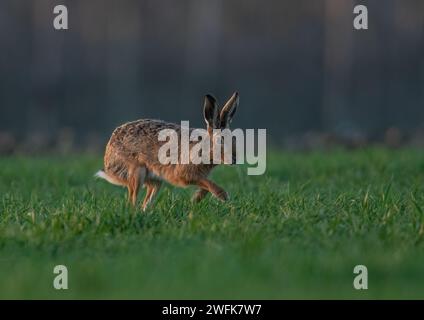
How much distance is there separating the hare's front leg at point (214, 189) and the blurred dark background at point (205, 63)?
16743mm

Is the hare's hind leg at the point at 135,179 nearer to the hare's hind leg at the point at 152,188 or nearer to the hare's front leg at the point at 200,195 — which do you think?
the hare's hind leg at the point at 152,188

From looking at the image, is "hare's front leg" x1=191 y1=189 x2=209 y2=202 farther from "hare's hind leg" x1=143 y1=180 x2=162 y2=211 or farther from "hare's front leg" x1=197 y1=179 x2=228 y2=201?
"hare's hind leg" x1=143 y1=180 x2=162 y2=211

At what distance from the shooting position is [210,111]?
896 cm

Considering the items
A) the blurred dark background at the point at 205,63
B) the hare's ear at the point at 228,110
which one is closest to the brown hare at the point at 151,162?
the hare's ear at the point at 228,110

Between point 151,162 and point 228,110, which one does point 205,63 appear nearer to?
point 151,162

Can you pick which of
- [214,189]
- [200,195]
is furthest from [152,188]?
[214,189]

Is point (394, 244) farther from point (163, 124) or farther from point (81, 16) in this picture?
point (81, 16)

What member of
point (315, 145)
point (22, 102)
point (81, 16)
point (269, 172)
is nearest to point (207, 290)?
point (269, 172)

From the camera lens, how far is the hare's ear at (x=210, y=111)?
29.0 feet

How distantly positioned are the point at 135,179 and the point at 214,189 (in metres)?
0.98

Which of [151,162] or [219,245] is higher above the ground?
[151,162]

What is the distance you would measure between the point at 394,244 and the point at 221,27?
914 inches

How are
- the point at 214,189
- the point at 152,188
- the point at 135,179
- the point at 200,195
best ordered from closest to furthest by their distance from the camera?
the point at 214,189 < the point at 200,195 < the point at 135,179 < the point at 152,188

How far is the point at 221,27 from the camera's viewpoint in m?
29.8
